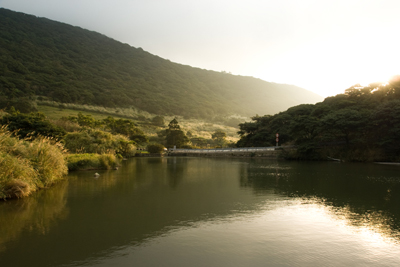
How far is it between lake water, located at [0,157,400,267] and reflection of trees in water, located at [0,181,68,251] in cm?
A: 2

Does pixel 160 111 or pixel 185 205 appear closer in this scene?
pixel 185 205

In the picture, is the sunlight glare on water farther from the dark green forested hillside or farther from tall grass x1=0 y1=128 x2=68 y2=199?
the dark green forested hillside

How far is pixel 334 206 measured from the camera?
9.76m

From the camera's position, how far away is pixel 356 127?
32906 millimetres

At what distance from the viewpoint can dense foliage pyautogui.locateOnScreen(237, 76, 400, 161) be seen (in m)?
30.5

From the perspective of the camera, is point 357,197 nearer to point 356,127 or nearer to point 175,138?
point 356,127

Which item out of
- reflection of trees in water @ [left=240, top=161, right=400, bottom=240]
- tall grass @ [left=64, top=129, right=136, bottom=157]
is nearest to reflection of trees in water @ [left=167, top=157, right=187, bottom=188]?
reflection of trees in water @ [left=240, top=161, right=400, bottom=240]

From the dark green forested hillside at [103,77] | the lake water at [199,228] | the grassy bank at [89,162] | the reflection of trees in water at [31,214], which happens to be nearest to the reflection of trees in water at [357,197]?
the lake water at [199,228]

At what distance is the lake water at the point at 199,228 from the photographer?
545cm

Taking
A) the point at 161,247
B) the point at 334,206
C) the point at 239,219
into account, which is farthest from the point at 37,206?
the point at 334,206

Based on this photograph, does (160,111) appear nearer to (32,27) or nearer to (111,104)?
(111,104)

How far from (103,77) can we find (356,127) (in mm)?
114995

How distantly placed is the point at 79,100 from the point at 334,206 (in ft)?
297

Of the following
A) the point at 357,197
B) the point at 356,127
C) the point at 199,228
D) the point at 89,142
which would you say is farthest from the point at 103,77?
the point at 199,228
